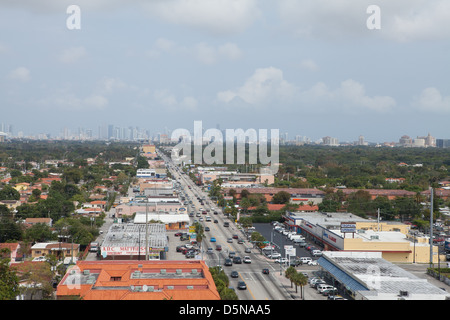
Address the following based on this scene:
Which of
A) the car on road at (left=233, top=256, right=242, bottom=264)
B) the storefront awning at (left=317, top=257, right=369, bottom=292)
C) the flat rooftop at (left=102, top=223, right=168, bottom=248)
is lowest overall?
the car on road at (left=233, top=256, right=242, bottom=264)

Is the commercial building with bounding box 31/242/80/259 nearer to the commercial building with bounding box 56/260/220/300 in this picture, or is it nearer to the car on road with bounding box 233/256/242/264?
the commercial building with bounding box 56/260/220/300

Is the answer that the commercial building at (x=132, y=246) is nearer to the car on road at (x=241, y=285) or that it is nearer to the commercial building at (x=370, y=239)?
the car on road at (x=241, y=285)

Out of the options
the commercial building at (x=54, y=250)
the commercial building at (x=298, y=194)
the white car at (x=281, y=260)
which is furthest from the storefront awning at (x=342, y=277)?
the commercial building at (x=298, y=194)

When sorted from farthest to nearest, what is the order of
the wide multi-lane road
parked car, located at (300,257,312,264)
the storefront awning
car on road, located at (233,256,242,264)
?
parked car, located at (300,257,312,264), car on road, located at (233,256,242,264), the wide multi-lane road, the storefront awning

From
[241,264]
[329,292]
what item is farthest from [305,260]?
[329,292]

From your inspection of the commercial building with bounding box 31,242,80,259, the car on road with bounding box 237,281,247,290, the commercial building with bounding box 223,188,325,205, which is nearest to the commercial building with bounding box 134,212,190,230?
the commercial building with bounding box 31,242,80,259
